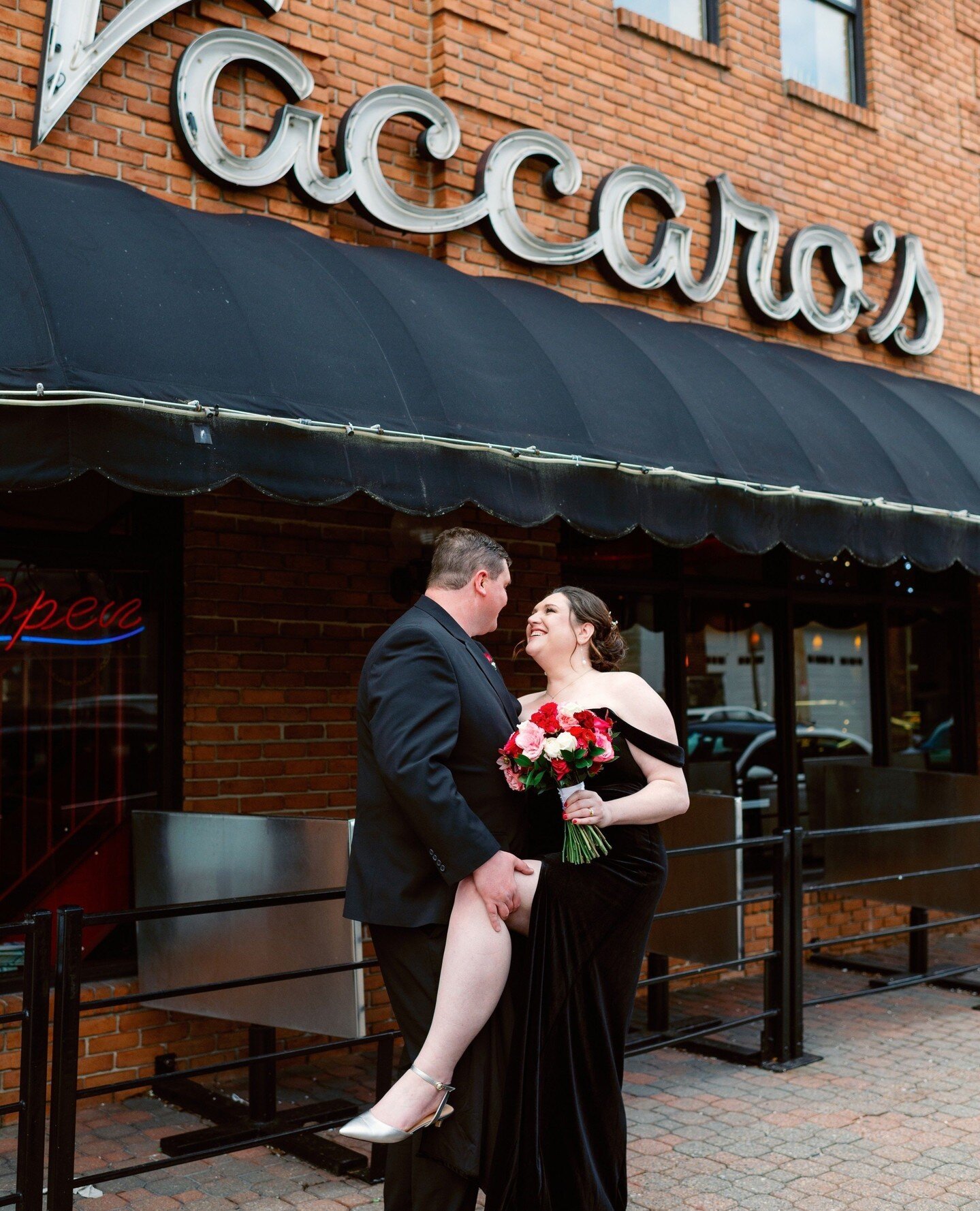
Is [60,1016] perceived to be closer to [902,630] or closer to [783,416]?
[783,416]

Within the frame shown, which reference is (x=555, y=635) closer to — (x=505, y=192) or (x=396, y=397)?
(x=396, y=397)

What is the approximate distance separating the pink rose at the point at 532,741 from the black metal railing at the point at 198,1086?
3.81 feet

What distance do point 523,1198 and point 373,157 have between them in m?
4.83

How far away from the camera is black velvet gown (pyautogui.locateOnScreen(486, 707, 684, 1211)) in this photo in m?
3.73

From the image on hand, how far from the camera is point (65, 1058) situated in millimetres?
3855

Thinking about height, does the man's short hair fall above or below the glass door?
above

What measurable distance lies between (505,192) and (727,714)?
360cm

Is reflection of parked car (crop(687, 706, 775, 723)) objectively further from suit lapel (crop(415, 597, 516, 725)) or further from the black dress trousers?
the black dress trousers

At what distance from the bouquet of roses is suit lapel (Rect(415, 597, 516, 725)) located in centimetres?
25

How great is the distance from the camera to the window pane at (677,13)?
830cm

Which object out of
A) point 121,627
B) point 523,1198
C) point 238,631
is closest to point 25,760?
point 121,627

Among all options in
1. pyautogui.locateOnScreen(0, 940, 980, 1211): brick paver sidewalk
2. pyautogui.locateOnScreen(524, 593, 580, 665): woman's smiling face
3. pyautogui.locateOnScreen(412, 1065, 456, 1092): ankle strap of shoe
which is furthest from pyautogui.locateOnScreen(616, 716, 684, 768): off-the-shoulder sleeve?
pyautogui.locateOnScreen(0, 940, 980, 1211): brick paver sidewalk

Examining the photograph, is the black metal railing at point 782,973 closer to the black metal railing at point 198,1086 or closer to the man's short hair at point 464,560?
the black metal railing at point 198,1086

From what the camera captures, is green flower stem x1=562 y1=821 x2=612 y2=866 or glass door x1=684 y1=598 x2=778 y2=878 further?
glass door x1=684 y1=598 x2=778 y2=878
